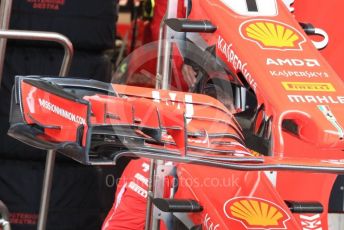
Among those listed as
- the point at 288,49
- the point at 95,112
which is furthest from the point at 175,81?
the point at 95,112

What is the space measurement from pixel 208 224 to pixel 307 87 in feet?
1.84

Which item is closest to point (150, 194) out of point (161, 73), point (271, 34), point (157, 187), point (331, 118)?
point (157, 187)

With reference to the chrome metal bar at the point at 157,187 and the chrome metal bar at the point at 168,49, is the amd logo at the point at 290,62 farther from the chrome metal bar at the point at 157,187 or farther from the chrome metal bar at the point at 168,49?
the chrome metal bar at the point at 157,187

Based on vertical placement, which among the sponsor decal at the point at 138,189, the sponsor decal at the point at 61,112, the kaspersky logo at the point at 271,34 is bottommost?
the sponsor decal at the point at 138,189

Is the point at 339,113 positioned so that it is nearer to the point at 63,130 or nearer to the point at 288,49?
the point at 288,49

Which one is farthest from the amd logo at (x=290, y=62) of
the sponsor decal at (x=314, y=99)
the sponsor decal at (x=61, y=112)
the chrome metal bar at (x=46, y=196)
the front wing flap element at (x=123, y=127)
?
the chrome metal bar at (x=46, y=196)

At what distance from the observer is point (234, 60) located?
336 centimetres

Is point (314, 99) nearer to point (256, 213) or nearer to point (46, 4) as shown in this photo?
point (256, 213)

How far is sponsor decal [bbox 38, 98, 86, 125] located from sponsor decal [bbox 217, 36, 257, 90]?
0.62 m

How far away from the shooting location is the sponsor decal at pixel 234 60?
3272 millimetres

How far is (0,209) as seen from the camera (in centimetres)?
347

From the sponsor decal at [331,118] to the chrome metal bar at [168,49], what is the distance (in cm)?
66

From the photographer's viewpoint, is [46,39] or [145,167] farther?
[145,167]

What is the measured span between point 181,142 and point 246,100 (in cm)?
71
